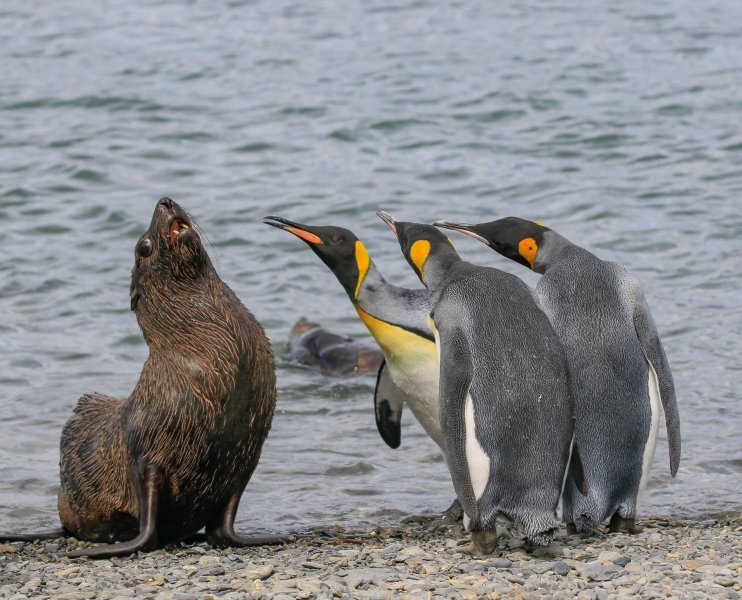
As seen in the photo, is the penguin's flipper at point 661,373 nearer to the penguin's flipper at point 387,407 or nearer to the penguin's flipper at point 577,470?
the penguin's flipper at point 577,470

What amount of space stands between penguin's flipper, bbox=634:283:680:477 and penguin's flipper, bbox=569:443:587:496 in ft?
1.19

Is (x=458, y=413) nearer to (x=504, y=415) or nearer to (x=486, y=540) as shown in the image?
(x=504, y=415)

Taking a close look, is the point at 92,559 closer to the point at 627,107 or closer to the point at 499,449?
the point at 499,449

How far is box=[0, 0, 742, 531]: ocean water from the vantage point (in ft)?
25.1

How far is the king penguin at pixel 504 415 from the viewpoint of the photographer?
5.15 m

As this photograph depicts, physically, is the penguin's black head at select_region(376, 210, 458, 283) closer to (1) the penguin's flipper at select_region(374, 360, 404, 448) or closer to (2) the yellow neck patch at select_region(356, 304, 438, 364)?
(2) the yellow neck patch at select_region(356, 304, 438, 364)

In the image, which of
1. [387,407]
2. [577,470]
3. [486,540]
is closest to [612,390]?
[577,470]

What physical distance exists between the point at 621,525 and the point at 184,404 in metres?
1.82

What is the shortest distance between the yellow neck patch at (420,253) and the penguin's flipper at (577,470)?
1.10 m

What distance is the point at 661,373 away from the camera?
5.52 m

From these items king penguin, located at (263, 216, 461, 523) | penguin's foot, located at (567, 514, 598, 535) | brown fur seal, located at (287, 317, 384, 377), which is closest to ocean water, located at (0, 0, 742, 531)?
brown fur seal, located at (287, 317, 384, 377)

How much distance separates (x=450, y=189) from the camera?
12586 millimetres

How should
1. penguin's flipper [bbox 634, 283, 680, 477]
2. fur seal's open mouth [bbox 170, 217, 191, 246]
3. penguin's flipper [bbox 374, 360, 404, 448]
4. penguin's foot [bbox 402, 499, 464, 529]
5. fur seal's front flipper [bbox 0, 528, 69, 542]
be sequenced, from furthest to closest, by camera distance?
1. penguin's flipper [bbox 374, 360, 404, 448]
2. penguin's foot [bbox 402, 499, 464, 529]
3. fur seal's front flipper [bbox 0, 528, 69, 542]
4. fur seal's open mouth [bbox 170, 217, 191, 246]
5. penguin's flipper [bbox 634, 283, 680, 477]

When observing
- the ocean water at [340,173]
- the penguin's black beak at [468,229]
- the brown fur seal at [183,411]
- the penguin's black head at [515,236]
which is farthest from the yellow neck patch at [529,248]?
the ocean water at [340,173]
